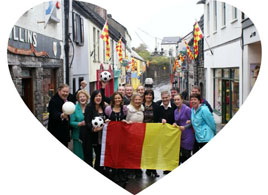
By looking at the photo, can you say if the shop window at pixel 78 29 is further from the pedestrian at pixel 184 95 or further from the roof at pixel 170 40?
the pedestrian at pixel 184 95

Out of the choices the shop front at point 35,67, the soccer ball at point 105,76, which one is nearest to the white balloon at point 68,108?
the shop front at point 35,67

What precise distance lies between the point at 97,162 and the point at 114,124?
573mm

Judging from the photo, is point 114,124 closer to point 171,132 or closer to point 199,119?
point 171,132

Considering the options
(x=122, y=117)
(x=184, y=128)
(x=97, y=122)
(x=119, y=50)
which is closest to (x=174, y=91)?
(x=184, y=128)

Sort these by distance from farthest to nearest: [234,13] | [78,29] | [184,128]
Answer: [78,29] → [184,128] → [234,13]

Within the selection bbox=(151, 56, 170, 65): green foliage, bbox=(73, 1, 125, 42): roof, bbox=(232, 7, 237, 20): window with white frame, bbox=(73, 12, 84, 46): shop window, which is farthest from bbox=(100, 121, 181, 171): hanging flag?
bbox=(232, 7, 237, 20): window with white frame

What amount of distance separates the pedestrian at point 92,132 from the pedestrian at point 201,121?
1170 mm

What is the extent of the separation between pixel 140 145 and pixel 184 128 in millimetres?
633

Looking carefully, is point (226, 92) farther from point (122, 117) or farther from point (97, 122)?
point (97, 122)

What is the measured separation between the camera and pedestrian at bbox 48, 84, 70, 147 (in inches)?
203

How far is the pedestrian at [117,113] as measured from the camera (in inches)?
208

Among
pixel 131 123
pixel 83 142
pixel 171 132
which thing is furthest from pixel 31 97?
pixel 171 132

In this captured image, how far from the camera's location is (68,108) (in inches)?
197

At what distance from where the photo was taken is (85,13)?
5.50 meters
